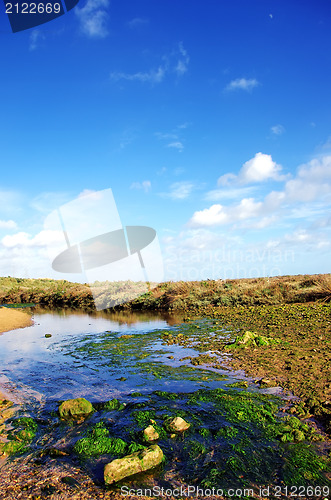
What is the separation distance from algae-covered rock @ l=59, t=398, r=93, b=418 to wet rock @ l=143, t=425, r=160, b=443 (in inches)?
62.0

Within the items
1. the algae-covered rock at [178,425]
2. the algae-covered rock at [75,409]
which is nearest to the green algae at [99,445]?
the algae-covered rock at [178,425]

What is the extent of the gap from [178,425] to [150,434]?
0.49 metres

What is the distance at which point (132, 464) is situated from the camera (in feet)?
12.2

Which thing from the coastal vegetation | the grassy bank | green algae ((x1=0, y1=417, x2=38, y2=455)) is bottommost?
the coastal vegetation

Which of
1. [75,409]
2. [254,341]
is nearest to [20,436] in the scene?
[75,409]

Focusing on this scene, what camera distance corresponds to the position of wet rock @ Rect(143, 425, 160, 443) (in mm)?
4520

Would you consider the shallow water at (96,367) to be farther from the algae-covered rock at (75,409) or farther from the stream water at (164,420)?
the algae-covered rock at (75,409)

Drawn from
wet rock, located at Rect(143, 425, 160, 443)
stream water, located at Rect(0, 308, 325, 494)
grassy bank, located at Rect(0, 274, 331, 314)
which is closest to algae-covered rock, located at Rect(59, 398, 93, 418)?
stream water, located at Rect(0, 308, 325, 494)

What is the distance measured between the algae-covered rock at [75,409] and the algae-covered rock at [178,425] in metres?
1.75

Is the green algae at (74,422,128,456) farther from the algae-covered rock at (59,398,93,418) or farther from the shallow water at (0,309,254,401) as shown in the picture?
the shallow water at (0,309,254,401)

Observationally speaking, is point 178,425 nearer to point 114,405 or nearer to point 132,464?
point 132,464

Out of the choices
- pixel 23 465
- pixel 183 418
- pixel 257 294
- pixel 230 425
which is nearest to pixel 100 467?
pixel 23 465

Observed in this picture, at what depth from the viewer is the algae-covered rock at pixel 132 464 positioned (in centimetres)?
359

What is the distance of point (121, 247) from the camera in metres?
18.1
